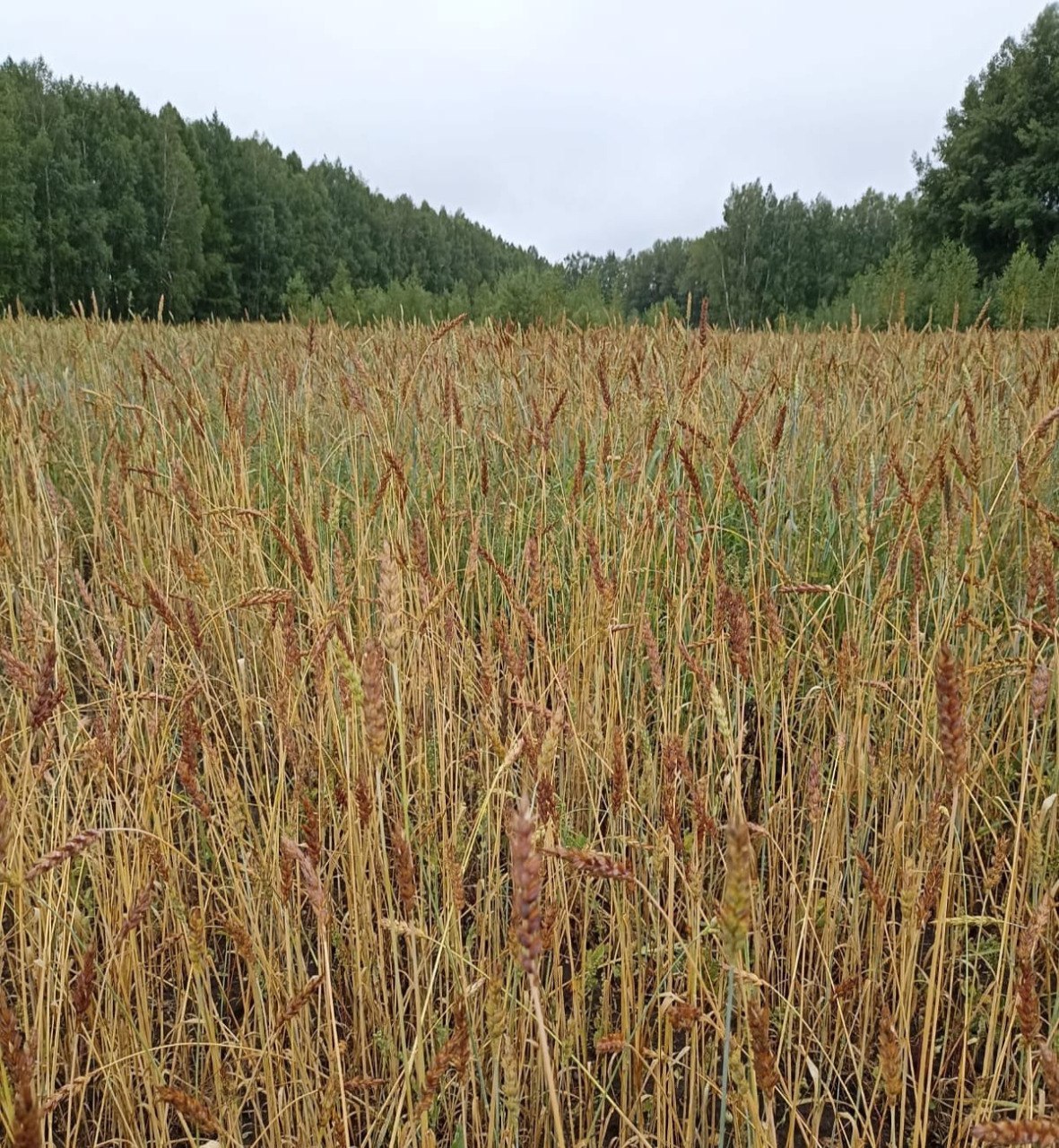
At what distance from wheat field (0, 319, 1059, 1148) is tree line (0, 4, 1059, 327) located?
7.03 meters

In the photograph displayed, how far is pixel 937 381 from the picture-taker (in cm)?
259

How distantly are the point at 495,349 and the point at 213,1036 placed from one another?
258 centimetres

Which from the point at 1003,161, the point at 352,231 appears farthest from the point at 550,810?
the point at 352,231

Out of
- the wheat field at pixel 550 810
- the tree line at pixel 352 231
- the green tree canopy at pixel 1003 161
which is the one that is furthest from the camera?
the green tree canopy at pixel 1003 161

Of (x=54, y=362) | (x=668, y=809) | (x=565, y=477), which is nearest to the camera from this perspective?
(x=668, y=809)

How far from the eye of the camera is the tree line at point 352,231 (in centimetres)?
1413

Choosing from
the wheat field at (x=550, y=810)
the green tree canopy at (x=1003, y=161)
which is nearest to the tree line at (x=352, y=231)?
the green tree canopy at (x=1003, y=161)

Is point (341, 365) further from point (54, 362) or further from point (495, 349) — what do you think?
point (54, 362)

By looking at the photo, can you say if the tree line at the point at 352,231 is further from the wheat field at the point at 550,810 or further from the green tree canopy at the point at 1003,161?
the wheat field at the point at 550,810

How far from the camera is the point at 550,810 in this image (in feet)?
2.70

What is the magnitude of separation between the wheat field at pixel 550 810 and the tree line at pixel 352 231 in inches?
277

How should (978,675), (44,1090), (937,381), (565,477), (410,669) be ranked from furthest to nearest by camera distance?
1. (937,381)
2. (565,477)
3. (410,669)
4. (978,675)
5. (44,1090)

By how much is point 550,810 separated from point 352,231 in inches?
2061

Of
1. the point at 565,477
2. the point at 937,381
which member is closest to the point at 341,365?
the point at 565,477
